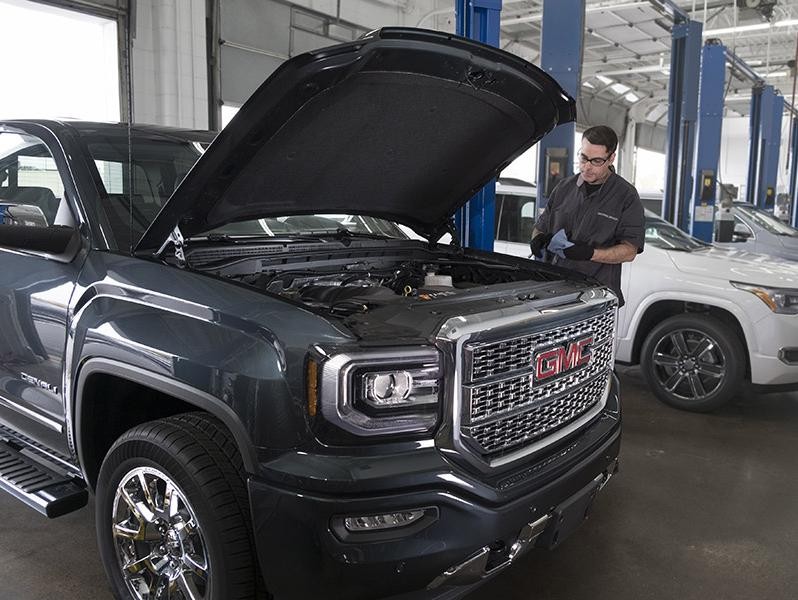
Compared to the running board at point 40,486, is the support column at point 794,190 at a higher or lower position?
higher

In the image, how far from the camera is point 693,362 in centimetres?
491

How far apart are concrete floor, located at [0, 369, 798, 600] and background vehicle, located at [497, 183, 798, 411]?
1.94ft

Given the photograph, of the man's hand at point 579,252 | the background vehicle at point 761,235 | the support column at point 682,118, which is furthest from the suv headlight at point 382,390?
the background vehicle at point 761,235

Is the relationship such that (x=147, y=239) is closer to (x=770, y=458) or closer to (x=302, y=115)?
(x=302, y=115)

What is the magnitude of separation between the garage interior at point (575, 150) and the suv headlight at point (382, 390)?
3.63 feet

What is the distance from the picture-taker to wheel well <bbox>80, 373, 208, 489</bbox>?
2.35m

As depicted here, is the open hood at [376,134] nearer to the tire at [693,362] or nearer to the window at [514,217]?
the tire at [693,362]

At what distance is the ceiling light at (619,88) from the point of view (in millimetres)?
21945

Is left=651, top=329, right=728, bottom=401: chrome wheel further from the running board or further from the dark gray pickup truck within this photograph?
the running board

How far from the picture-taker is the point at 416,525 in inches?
70.2

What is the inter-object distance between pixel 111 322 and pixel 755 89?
15.0m

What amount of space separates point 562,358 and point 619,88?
22.3m

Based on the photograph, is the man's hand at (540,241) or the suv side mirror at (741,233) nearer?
the man's hand at (540,241)

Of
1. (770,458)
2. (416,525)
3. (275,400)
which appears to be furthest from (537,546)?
(770,458)
